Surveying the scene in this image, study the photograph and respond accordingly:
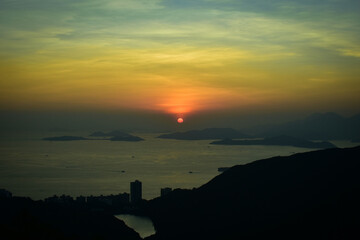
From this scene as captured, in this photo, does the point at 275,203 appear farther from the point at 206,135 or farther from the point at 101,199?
the point at 206,135

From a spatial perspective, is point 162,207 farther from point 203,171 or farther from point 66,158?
point 66,158

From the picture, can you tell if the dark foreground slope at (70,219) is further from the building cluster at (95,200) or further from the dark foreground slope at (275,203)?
the building cluster at (95,200)

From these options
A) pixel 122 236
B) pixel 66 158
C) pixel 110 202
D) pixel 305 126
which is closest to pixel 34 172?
pixel 66 158

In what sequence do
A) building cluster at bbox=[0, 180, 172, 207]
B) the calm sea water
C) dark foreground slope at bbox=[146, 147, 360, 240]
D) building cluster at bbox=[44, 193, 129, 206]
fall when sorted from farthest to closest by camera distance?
the calm sea water, building cluster at bbox=[44, 193, 129, 206], building cluster at bbox=[0, 180, 172, 207], dark foreground slope at bbox=[146, 147, 360, 240]

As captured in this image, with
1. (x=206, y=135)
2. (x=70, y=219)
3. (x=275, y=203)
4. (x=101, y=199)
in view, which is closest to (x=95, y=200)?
(x=101, y=199)

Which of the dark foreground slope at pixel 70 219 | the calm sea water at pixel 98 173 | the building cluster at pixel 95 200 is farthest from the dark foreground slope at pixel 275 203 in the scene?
the calm sea water at pixel 98 173

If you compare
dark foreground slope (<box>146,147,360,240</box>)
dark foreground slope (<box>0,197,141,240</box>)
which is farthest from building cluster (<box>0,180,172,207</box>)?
dark foreground slope (<box>0,197,141,240</box>)

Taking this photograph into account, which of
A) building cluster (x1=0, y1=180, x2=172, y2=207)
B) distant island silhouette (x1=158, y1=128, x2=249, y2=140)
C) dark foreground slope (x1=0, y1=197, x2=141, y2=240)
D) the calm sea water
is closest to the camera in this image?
dark foreground slope (x1=0, y1=197, x2=141, y2=240)

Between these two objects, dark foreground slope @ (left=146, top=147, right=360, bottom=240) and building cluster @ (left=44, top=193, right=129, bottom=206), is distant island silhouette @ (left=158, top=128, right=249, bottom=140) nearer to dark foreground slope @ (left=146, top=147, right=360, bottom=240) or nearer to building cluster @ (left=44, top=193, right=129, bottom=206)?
building cluster @ (left=44, top=193, right=129, bottom=206)

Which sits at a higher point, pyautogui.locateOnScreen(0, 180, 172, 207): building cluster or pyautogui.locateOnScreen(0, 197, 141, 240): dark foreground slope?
pyautogui.locateOnScreen(0, 197, 141, 240): dark foreground slope
